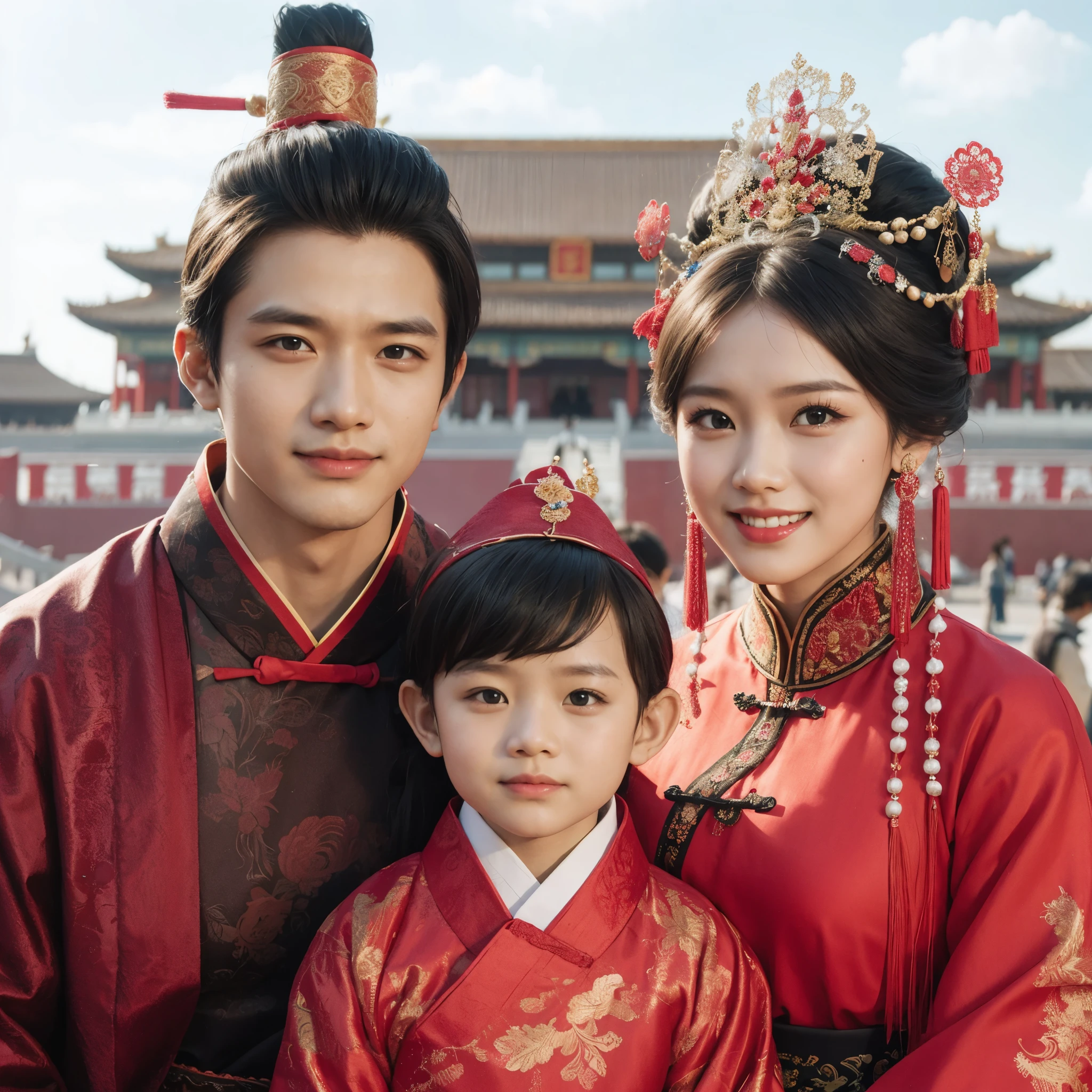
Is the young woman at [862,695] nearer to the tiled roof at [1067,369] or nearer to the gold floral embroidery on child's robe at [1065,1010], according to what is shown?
the gold floral embroidery on child's robe at [1065,1010]

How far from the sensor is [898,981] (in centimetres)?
170

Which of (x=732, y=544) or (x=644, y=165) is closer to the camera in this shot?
(x=732, y=544)

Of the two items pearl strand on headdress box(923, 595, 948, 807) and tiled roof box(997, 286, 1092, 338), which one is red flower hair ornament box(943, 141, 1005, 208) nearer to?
pearl strand on headdress box(923, 595, 948, 807)

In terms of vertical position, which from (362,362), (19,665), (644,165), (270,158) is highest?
(644,165)

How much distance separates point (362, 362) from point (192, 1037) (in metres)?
1.18

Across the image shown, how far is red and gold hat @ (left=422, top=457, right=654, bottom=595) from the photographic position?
1791 millimetres

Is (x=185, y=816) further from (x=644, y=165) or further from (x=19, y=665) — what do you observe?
(x=644, y=165)

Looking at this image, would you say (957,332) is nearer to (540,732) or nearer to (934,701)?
(934,701)

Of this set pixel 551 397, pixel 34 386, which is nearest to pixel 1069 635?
pixel 551 397

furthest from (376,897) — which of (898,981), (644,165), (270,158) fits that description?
(644,165)

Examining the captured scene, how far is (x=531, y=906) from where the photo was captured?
1696 mm

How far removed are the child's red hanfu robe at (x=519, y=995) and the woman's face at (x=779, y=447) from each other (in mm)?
569

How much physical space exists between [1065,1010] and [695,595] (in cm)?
100

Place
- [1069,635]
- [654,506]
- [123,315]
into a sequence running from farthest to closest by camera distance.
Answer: [123,315] → [654,506] → [1069,635]
